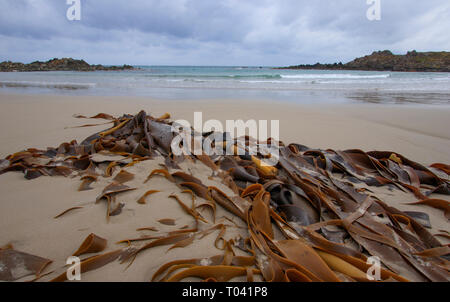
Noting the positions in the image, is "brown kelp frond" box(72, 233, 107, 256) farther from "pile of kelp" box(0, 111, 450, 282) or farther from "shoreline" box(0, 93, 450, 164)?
"shoreline" box(0, 93, 450, 164)

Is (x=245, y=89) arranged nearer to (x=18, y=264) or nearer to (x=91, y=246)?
(x=91, y=246)

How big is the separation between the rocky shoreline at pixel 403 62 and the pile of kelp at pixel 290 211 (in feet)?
153

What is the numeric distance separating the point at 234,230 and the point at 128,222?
615 millimetres

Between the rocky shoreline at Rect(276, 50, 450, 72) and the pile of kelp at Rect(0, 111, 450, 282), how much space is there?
153 feet

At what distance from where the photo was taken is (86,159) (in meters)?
2.12

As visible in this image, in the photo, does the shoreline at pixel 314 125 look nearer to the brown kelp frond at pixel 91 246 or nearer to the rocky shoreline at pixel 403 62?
the brown kelp frond at pixel 91 246

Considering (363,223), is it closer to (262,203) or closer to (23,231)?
(262,203)

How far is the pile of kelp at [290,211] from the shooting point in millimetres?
1018

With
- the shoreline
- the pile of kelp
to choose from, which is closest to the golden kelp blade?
the pile of kelp

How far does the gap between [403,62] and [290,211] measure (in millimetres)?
51276

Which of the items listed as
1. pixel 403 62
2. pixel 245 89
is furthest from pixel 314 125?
pixel 403 62

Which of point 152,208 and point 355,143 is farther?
point 355,143
